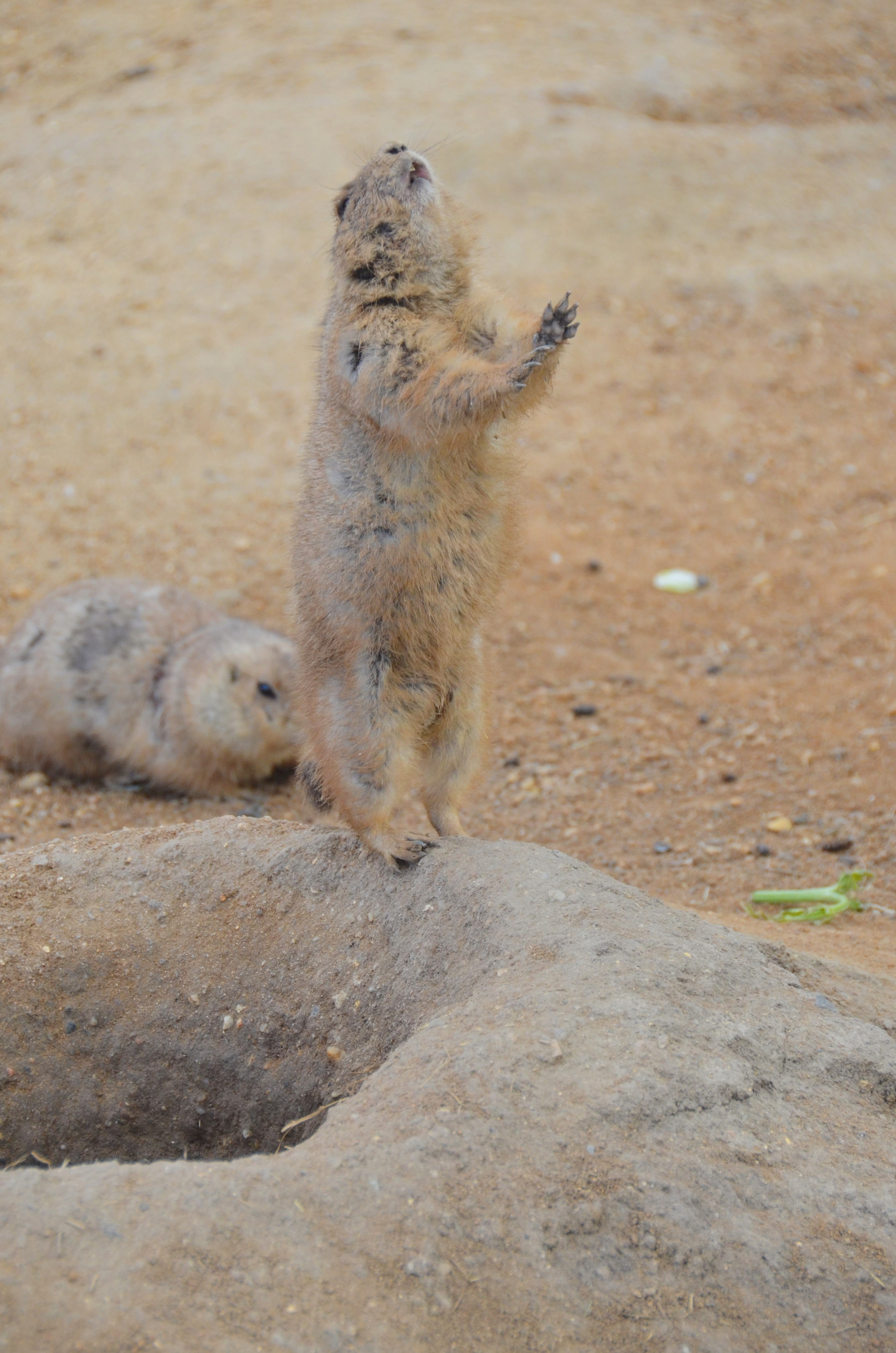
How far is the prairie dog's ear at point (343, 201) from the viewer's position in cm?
441

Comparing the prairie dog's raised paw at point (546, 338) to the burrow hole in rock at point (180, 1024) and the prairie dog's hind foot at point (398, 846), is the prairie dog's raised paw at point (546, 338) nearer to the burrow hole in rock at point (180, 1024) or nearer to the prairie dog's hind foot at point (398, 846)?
the prairie dog's hind foot at point (398, 846)

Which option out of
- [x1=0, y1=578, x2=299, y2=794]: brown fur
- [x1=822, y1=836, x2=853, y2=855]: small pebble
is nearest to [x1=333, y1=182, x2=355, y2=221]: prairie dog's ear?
[x1=0, y1=578, x2=299, y2=794]: brown fur

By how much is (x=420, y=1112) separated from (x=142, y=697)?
190 inches

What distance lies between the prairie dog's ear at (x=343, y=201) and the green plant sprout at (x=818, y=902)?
133 inches

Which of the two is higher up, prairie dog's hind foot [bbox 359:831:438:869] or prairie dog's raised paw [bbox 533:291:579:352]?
prairie dog's raised paw [bbox 533:291:579:352]

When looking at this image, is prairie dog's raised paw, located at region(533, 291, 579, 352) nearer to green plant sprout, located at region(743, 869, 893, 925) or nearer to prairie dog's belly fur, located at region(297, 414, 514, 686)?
prairie dog's belly fur, located at region(297, 414, 514, 686)

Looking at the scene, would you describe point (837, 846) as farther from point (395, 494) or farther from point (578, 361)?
point (578, 361)

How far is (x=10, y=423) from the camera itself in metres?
9.78

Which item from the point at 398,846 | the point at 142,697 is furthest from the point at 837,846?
the point at 142,697

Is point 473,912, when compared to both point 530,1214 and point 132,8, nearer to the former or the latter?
point 530,1214

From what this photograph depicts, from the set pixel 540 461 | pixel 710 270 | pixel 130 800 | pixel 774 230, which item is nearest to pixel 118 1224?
pixel 130 800

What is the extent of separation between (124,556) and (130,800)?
2250 mm

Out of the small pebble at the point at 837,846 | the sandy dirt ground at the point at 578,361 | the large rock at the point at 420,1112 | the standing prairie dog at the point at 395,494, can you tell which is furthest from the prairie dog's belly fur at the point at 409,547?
the small pebble at the point at 837,846

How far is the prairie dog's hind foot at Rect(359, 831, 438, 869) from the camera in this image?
431 centimetres
